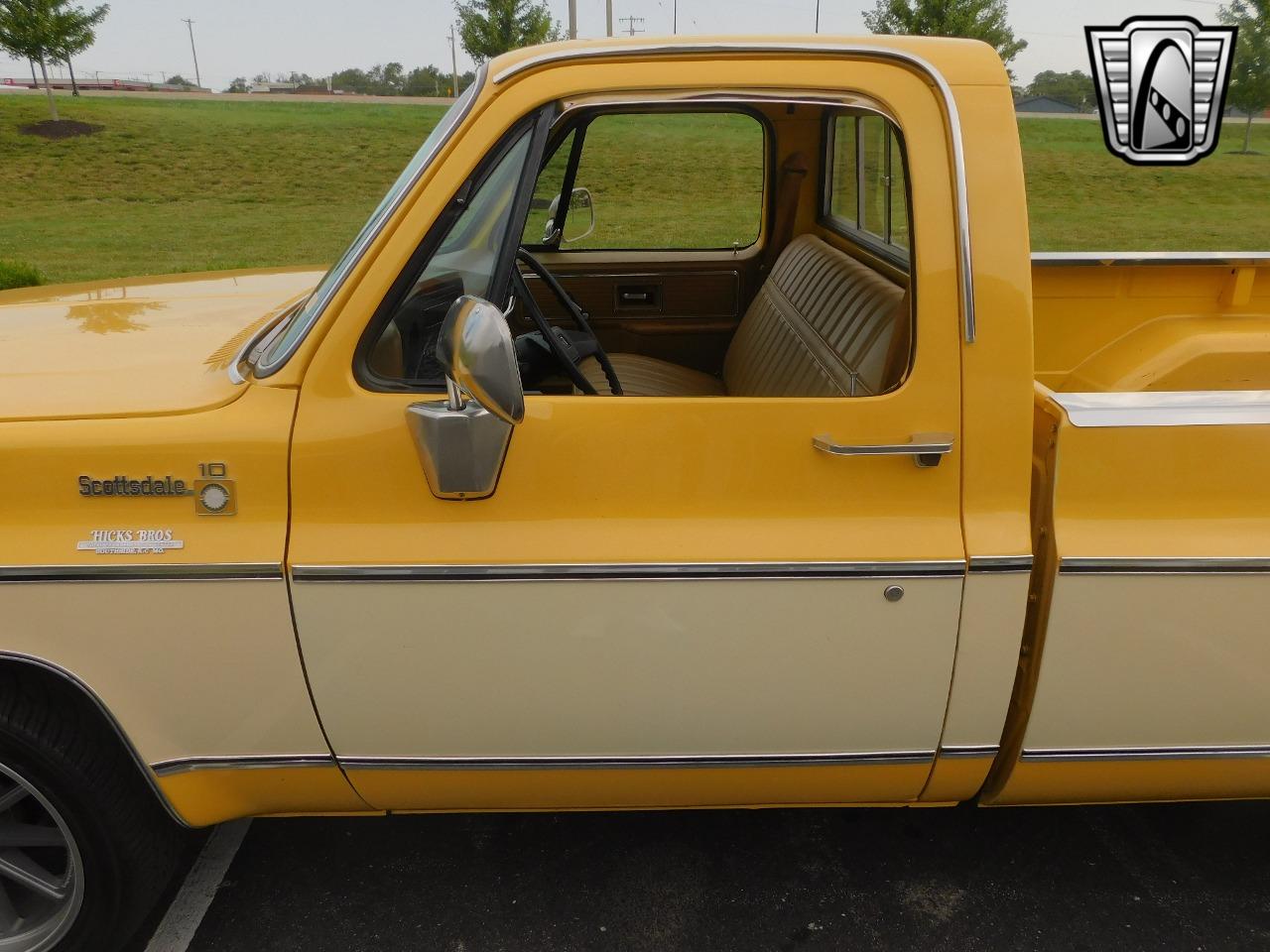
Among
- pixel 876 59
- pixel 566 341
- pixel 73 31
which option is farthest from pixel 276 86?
pixel 876 59

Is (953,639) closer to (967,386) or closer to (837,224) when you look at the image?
(967,386)

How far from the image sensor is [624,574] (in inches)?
69.1

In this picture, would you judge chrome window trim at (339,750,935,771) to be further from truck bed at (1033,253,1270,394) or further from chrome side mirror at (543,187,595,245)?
chrome side mirror at (543,187,595,245)

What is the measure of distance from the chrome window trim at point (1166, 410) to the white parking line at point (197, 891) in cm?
219

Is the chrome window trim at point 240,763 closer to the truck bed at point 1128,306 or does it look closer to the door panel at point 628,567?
the door panel at point 628,567

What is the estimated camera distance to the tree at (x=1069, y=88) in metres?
27.8

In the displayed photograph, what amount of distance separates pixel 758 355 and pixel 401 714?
1.67 m

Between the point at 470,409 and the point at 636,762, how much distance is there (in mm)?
797

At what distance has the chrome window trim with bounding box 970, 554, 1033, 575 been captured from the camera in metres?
1.75

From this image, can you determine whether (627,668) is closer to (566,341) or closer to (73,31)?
(566,341)

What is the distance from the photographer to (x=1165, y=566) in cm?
177

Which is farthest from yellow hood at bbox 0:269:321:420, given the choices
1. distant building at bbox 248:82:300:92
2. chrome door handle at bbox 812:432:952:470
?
distant building at bbox 248:82:300:92

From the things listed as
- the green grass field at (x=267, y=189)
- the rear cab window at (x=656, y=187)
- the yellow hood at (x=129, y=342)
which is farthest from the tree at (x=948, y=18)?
the yellow hood at (x=129, y=342)

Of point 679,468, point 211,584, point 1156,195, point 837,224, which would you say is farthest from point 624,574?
point 1156,195
